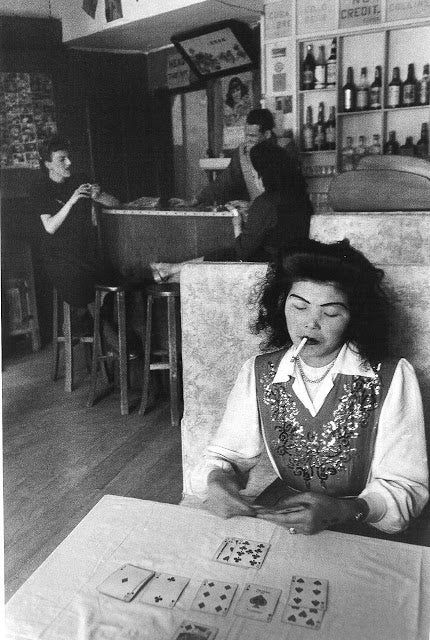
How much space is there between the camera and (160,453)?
2523 mm

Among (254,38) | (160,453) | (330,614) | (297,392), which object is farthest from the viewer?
(254,38)

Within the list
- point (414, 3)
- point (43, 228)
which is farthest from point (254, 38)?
point (43, 228)

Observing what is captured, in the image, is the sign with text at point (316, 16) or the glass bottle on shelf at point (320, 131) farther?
the glass bottle on shelf at point (320, 131)

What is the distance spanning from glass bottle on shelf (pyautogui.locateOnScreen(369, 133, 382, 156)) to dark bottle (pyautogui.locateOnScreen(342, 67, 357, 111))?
0.68 feet

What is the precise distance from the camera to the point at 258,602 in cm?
86

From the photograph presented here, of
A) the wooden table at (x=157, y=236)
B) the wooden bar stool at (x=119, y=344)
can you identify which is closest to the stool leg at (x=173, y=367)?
the wooden bar stool at (x=119, y=344)

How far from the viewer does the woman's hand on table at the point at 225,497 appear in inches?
42.3

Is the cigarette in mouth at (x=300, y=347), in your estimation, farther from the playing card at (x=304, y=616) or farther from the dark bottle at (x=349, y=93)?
the dark bottle at (x=349, y=93)

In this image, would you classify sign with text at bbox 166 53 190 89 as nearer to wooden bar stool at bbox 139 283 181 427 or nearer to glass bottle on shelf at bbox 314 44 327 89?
glass bottle on shelf at bbox 314 44 327 89

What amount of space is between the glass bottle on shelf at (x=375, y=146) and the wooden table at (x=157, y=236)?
1154 millimetres

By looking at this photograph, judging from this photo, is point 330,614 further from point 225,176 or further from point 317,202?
point 317,202

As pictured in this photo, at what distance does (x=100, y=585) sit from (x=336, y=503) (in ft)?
1.30

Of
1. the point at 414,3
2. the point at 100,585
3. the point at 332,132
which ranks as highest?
the point at 414,3

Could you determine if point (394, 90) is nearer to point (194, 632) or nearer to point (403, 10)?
point (403, 10)
